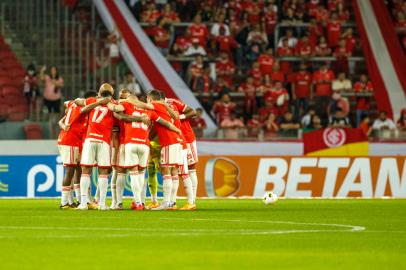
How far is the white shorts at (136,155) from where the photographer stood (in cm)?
2141

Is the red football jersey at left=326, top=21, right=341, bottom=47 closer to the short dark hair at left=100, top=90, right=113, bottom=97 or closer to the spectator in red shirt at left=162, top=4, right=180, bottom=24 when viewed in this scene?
the spectator in red shirt at left=162, top=4, right=180, bottom=24

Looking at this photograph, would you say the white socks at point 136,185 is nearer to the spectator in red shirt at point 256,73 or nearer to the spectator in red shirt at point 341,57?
the spectator in red shirt at point 256,73

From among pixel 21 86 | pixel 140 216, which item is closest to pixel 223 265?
pixel 140 216

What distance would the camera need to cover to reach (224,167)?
3017 cm

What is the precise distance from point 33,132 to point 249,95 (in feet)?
24.4

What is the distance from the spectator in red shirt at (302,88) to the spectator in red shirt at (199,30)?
305cm

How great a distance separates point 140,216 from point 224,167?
10611 millimetres

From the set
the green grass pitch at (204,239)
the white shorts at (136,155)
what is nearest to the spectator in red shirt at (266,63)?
the green grass pitch at (204,239)

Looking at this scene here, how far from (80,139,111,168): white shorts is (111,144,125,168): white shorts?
0.22 metres

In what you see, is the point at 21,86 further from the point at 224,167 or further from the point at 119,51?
the point at 224,167

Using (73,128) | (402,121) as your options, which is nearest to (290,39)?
(402,121)

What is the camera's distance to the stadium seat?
30812 millimetres

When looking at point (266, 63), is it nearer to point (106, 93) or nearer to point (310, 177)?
point (310, 177)

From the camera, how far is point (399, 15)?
129 feet
